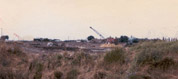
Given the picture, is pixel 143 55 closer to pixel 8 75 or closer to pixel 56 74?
pixel 56 74

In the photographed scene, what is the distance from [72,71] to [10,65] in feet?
9.69

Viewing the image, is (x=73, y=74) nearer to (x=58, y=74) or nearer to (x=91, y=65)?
(x=58, y=74)

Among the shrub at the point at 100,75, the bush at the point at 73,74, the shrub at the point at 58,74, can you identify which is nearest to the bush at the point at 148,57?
the shrub at the point at 100,75

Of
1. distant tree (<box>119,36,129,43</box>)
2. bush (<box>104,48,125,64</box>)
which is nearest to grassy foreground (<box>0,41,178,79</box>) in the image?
bush (<box>104,48,125,64</box>)

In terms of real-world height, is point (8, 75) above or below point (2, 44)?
below

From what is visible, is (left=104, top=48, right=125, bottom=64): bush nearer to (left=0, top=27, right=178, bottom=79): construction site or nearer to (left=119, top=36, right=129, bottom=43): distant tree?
(left=0, top=27, right=178, bottom=79): construction site

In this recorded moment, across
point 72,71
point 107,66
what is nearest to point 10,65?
point 72,71

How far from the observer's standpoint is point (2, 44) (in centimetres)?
1695

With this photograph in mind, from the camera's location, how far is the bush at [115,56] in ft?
49.6

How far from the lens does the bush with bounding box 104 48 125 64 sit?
49.6 ft

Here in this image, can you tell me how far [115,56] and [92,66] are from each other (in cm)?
134

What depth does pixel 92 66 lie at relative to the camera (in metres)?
14.7

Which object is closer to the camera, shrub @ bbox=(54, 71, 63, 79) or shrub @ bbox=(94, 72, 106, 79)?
shrub @ bbox=(94, 72, 106, 79)

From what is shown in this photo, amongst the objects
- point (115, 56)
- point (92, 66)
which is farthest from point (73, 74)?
point (115, 56)
